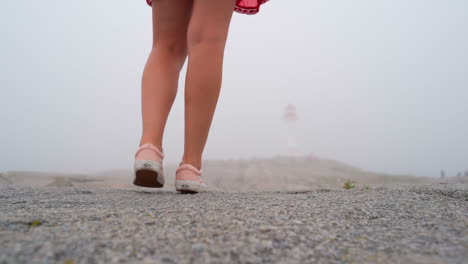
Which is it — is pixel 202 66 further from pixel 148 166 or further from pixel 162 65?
pixel 148 166

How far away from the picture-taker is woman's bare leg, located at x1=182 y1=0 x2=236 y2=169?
1462mm

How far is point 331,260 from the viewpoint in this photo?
2.08ft

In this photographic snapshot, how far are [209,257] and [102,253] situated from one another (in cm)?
19

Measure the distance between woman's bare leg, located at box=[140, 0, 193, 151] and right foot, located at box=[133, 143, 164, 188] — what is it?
0.05 metres

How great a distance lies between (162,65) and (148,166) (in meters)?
0.50

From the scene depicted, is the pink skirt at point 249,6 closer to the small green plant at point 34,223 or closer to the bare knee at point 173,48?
the bare knee at point 173,48

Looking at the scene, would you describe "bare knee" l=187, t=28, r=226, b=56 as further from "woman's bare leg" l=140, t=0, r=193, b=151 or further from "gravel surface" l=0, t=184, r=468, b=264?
"gravel surface" l=0, t=184, r=468, b=264

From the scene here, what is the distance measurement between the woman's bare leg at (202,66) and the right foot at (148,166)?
0.45 ft

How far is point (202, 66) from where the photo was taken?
4.79ft

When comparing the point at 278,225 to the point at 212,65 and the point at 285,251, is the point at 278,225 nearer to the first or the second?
the point at 285,251

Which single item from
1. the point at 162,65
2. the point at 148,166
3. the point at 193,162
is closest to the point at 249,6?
the point at 162,65

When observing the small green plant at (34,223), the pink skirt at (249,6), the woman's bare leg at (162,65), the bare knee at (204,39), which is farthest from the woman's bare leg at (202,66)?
the small green plant at (34,223)

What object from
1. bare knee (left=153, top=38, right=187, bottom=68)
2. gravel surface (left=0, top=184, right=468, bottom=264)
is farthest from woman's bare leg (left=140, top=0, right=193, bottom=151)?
gravel surface (left=0, top=184, right=468, bottom=264)

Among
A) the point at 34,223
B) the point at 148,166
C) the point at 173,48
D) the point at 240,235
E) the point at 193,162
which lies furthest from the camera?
the point at 173,48
